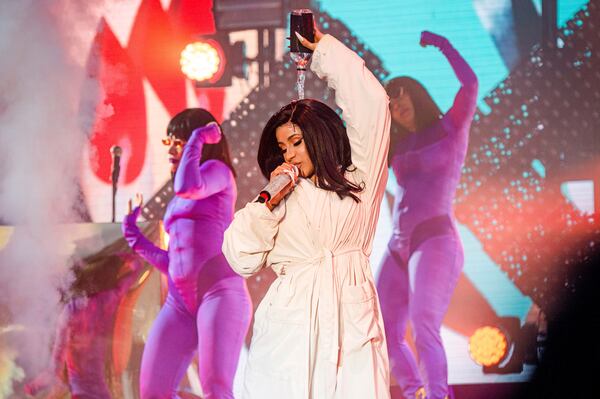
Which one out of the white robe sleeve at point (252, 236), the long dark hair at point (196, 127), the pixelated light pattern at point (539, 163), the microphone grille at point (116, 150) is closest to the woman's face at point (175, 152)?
the long dark hair at point (196, 127)

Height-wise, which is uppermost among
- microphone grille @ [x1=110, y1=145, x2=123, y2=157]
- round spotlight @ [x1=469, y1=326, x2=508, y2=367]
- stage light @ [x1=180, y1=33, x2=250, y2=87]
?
stage light @ [x1=180, y1=33, x2=250, y2=87]

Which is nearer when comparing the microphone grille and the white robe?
the white robe

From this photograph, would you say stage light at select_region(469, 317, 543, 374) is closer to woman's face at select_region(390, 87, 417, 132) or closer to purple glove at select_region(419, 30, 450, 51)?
woman's face at select_region(390, 87, 417, 132)

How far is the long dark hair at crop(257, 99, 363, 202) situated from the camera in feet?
6.81

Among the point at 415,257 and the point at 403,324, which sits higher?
the point at 415,257

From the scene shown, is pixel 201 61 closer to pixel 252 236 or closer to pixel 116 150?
pixel 116 150

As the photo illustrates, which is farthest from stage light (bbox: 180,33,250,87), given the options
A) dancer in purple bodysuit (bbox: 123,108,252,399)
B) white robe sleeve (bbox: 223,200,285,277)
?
white robe sleeve (bbox: 223,200,285,277)

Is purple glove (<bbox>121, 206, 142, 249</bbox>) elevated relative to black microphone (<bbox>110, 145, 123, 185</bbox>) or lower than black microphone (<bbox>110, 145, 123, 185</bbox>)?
lower

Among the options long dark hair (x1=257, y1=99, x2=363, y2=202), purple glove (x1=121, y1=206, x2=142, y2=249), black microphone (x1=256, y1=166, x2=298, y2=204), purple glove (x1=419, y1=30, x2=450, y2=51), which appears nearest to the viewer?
black microphone (x1=256, y1=166, x2=298, y2=204)

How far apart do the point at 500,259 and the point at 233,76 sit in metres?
1.61

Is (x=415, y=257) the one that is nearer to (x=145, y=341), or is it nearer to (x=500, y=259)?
(x=500, y=259)

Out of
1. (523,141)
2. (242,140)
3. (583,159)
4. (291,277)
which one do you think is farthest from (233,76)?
(291,277)

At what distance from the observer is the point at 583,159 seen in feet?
12.6

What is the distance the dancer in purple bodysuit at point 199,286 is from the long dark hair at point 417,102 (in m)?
0.87
